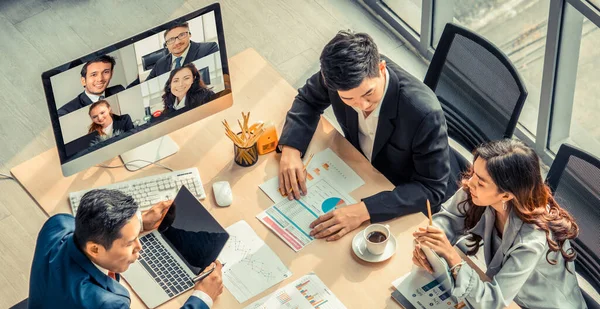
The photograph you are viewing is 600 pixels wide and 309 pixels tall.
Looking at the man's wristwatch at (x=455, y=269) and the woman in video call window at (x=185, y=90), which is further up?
the woman in video call window at (x=185, y=90)

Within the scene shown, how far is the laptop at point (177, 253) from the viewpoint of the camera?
298 centimetres

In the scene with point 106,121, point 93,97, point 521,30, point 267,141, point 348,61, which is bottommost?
A: point 521,30

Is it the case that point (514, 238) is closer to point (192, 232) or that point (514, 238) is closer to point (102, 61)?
point (192, 232)

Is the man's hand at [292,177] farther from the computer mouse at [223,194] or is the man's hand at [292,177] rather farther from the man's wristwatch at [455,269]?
the man's wristwatch at [455,269]

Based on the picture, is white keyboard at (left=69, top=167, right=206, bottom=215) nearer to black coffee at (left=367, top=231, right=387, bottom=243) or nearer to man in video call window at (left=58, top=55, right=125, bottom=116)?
man in video call window at (left=58, top=55, right=125, bottom=116)

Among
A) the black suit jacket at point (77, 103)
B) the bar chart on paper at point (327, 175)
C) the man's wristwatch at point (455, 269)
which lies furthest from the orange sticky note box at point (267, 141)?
the man's wristwatch at point (455, 269)

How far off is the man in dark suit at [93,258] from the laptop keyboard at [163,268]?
0.44ft

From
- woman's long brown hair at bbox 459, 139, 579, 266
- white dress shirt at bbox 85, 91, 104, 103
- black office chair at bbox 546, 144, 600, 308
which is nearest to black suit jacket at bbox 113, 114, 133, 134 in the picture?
white dress shirt at bbox 85, 91, 104, 103

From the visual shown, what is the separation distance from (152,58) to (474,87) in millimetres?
1268

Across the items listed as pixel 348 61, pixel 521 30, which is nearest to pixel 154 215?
pixel 348 61

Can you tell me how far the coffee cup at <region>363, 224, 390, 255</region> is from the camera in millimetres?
3012

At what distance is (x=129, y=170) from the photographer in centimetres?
333

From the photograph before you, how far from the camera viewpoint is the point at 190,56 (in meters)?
3.14

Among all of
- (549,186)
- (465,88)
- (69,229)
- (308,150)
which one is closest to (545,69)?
(465,88)
